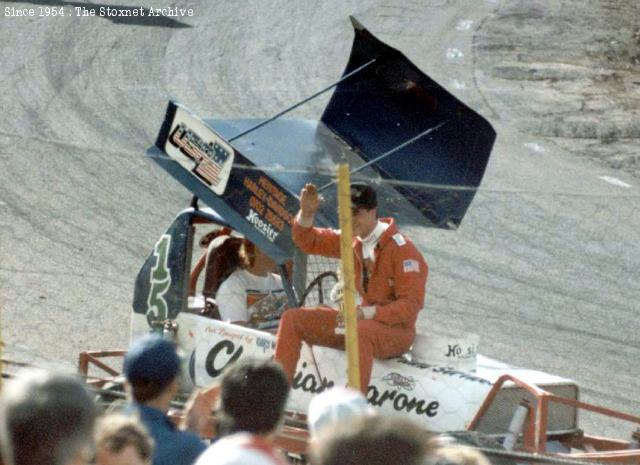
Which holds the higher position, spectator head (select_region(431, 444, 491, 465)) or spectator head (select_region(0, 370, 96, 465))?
spectator head (select_region(0, 370, 96, 465))

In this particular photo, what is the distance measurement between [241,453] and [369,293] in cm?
381

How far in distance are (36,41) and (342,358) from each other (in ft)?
42.1

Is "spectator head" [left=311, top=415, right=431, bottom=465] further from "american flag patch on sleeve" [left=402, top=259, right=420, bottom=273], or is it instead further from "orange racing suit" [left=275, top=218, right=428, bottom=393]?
"american flag patch on sleeve" [left=402, top=259, right=420, bottom=273]

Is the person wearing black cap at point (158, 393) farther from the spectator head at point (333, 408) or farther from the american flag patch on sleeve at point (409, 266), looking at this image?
the american flag patch on sleeve at point (409, 266)

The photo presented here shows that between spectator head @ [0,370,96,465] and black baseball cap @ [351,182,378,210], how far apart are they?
4229 mm

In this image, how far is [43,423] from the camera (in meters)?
3.02

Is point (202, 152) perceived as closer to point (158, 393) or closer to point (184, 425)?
point (184, 425)

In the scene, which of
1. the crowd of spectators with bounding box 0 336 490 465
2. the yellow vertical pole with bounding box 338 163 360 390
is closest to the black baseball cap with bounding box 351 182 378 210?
the yellow vertical pole with bounding box 338 163 360 390

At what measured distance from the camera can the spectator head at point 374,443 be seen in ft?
9.90

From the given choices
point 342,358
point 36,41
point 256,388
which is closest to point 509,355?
point 342,358

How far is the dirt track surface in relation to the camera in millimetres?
11422

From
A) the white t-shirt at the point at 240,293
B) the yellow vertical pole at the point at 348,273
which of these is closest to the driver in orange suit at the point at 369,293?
the white t-shirt at the point at 240,293

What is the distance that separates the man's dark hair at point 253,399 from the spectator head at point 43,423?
0.85 metres

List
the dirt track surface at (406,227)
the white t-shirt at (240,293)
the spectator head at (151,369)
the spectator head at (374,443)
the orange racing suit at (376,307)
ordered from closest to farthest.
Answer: the spectator head at (374,443), the spectator head at (151,369), the orange racing suit at (376,307), the white t-shirt at (240,293), the dirt track surface at (406,227)
